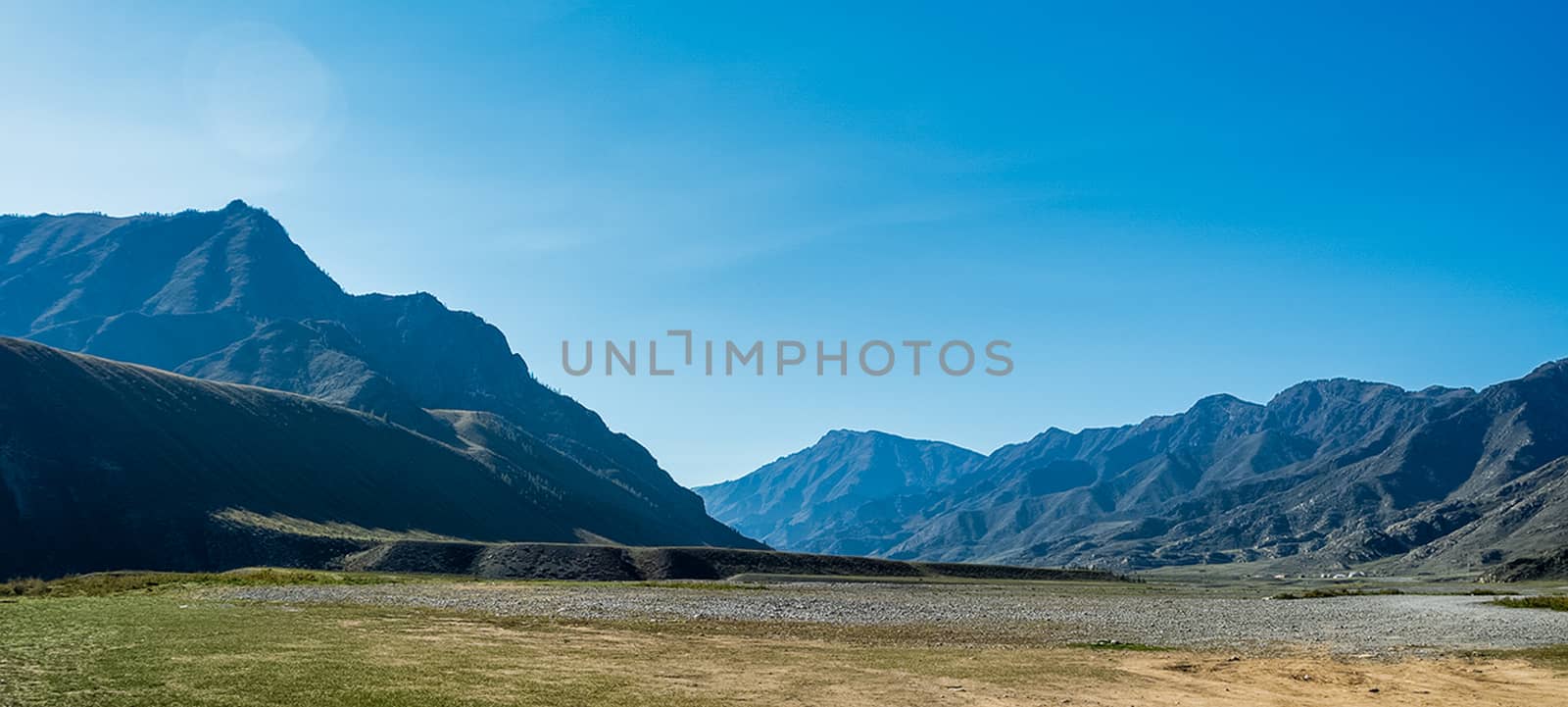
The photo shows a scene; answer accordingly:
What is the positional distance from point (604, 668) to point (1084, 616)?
39.9 metres

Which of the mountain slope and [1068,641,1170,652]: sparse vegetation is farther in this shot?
the mountain slope

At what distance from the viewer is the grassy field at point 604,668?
21344 millimetres

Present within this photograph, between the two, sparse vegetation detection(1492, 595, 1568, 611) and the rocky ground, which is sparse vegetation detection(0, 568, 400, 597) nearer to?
the rocky ground

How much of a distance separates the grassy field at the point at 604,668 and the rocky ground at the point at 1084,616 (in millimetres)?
6100

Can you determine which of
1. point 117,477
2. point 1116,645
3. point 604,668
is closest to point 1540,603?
point 1116,645

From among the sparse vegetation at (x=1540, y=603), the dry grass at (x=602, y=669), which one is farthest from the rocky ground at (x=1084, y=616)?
the dry grass at (x=602, y=669)

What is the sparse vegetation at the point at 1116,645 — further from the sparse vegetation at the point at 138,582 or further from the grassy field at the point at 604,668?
the sparse vegetation at the point at 138,582

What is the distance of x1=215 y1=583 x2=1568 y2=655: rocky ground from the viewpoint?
42.3 meters

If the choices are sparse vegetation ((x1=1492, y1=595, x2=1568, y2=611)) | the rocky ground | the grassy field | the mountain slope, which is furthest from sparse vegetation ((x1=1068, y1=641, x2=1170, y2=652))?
the mountain slope

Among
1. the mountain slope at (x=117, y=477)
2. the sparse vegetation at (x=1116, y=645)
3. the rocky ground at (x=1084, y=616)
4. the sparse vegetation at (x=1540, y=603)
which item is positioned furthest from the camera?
the mountain slope at (x=117, y=477)

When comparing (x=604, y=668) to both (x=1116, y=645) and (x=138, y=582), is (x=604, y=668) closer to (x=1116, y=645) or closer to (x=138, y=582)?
(x=1116, y=645)

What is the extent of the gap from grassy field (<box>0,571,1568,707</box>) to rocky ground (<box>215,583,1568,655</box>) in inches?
240

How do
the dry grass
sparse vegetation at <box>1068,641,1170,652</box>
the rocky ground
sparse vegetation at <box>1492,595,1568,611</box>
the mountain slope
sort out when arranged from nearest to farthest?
1. the dry grass
2. sparse vegetation at <box>1068,641,1170,652</box>
3. the rocky ground
4. sparse vegetation at <box>1492,595,1568,611</box>
5. the mountain slope

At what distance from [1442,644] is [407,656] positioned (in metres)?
39.3
